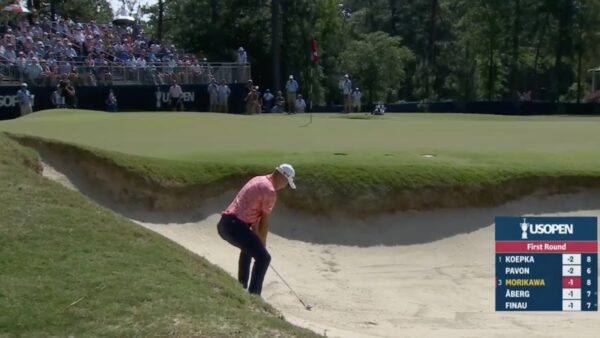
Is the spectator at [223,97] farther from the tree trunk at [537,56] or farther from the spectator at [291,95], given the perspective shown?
the tree trunk at [537,56]

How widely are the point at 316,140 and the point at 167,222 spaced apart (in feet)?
25.2

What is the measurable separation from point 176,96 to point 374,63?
1099 inches

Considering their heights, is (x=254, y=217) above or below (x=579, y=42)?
below

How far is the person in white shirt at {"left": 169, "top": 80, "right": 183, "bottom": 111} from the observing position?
39.4 meters

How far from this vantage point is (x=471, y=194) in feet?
51.3

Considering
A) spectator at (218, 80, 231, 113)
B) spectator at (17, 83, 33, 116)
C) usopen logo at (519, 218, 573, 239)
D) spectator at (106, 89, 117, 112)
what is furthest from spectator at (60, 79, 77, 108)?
usopen logo at (519, 218, 573, 239)

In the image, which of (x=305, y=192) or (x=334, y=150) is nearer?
(x=305, y=192)

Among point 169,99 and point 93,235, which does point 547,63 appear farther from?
point 93,235

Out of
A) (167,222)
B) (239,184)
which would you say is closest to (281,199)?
(239,184)

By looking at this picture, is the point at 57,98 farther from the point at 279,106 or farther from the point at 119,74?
the point at 279,106

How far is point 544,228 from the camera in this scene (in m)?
14.3

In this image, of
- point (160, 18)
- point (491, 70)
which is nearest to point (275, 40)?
point (160, 18)
